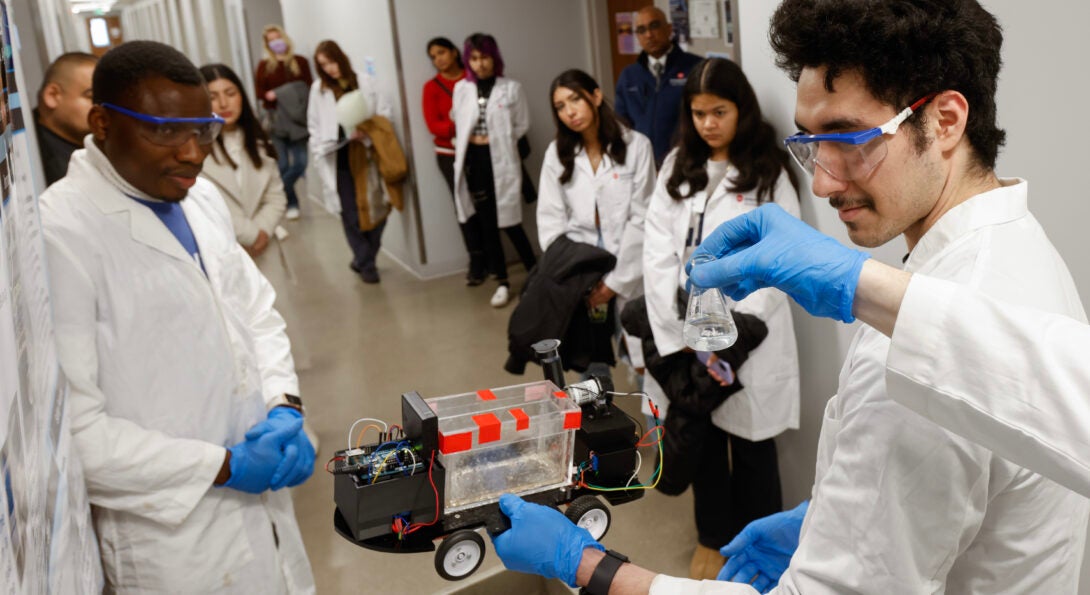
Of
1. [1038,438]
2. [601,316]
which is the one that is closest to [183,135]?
[1038,438]

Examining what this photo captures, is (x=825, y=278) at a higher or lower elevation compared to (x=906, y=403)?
higher

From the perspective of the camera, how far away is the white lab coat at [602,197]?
134 inches

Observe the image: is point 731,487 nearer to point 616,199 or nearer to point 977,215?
point 616,199

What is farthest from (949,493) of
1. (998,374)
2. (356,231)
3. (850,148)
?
(356,231)

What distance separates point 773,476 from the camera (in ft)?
8.98

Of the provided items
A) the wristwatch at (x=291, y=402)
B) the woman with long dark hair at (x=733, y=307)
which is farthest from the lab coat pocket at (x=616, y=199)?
the wristwatch at (x=291, y=402)

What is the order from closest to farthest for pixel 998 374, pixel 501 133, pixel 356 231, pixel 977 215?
pixel 998 374
pixel 977 215
pixel 501 133
pixel 356 231

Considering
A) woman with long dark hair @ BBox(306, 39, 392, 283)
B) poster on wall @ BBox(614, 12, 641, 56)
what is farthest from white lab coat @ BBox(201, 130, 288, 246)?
poster on wall @ BBox(614, 12, 641, 56)

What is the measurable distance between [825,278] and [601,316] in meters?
2.22

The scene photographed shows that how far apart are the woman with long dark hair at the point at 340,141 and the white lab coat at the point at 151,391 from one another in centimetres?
409

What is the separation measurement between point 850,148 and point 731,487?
6.26 ft

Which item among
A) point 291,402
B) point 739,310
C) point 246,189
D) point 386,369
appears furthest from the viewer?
point 386,369

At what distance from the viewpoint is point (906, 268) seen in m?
1.15

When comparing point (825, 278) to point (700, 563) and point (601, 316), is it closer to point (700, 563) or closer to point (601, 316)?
point (700, 563)
